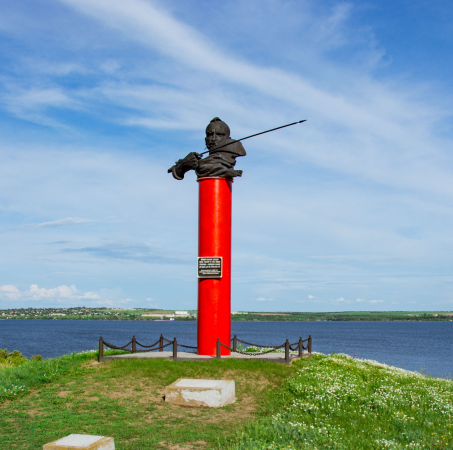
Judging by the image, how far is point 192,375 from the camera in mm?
12805

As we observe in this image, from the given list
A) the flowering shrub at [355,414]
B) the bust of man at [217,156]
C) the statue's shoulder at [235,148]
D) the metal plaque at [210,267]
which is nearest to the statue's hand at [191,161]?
the bust of man at [217,156]

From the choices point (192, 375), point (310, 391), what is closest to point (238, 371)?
point (192, 375)

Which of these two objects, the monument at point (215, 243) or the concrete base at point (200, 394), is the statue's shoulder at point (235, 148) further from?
the concrete base at point (200, 394)

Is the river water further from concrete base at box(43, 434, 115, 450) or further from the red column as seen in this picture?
concrete base at box(43, 434, 115, 450)

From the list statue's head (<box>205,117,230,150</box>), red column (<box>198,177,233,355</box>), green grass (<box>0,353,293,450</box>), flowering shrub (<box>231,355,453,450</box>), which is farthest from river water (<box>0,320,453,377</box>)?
statue's head (<box>205,117,230,150</box>)

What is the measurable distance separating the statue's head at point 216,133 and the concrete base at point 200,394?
852cm

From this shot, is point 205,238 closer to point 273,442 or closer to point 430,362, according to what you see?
point 273,442

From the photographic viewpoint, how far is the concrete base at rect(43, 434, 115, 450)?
23.5ft

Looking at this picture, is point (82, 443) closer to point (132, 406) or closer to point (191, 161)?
point (132, 406)

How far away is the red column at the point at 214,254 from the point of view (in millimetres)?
15664

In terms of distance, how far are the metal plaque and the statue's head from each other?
395cm

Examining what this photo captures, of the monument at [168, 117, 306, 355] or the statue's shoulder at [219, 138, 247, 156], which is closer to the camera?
the monument at [168, 117, 306, 355]

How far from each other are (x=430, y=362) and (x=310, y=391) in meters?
39.6

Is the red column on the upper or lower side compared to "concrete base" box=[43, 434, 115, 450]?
upper
